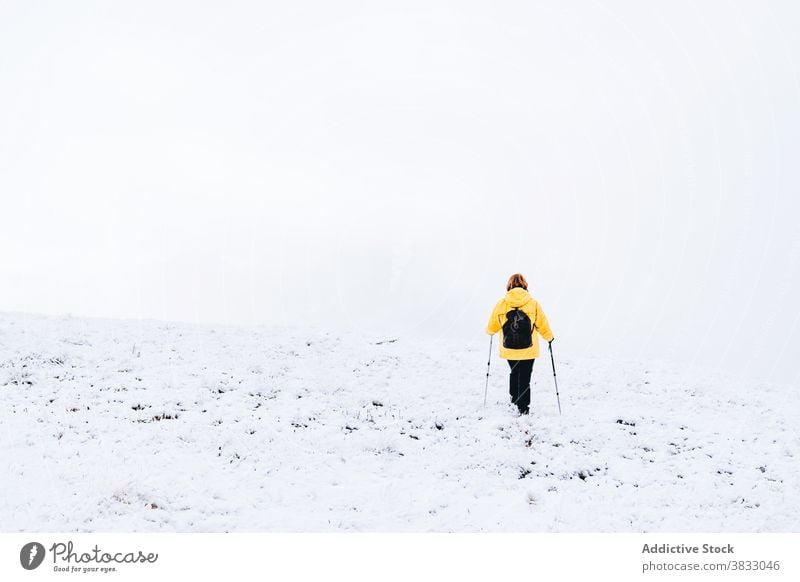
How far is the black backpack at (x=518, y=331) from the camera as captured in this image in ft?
40.4

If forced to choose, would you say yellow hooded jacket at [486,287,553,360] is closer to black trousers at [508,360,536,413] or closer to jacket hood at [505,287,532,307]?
jacket hood at [505,287,532,307]

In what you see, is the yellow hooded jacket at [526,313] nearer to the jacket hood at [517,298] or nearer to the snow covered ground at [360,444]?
the jacket hood at [517,298]

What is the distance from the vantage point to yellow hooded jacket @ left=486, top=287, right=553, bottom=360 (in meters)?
12.3

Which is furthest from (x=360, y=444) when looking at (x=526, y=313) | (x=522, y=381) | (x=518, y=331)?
(x=526, y=313)

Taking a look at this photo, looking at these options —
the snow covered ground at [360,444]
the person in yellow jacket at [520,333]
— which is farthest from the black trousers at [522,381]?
the snow covered ground at [360,444]

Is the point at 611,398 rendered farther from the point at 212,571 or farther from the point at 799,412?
the point at 212,571

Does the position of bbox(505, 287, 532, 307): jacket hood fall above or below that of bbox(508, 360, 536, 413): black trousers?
above

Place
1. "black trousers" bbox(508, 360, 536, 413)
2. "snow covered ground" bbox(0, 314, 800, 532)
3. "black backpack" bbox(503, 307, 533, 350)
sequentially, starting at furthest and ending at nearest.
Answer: "black trousers" bbox(508, 360, 536, 413) → "black backpack" bbox(503, 307, 533, 350) → "snow covered ground" bbox(0, 314, 800, 532)

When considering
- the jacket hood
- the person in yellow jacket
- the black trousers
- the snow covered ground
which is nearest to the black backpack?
the person in yellow jacket

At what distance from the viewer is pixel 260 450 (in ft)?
32.3

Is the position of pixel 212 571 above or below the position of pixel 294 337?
below

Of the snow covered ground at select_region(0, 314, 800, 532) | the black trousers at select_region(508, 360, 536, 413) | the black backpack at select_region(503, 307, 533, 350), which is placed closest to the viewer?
the snow covered ground at select_region(0, 314, 800, 532)

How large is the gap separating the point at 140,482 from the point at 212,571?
2.14 m

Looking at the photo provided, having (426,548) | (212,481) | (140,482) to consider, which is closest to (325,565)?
(426,548)
